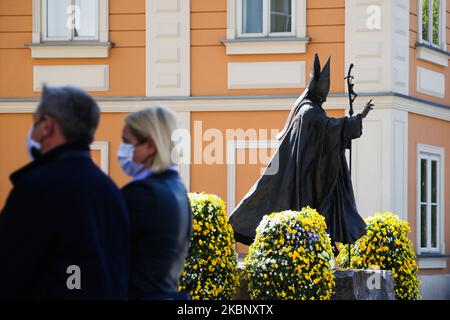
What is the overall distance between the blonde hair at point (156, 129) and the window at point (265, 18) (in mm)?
12515

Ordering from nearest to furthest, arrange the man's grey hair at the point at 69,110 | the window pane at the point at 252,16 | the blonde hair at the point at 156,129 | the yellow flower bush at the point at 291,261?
the man's grey hair at the point at 69,110 < the blonde hair at the point at 156,129 < the yellow flower bush at the point at 291,261 < the window pane at the point at 252,16

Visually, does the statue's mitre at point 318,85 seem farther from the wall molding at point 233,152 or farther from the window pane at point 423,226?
the window pane at point 423,226

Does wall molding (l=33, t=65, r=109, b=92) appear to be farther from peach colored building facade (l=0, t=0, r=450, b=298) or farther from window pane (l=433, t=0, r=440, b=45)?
window pane (l=433, t=0, r=440, b=45)

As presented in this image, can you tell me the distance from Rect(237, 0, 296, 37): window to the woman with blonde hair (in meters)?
12.5

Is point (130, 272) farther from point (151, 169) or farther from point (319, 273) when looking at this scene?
point (319, 273)

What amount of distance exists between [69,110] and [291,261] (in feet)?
16.6

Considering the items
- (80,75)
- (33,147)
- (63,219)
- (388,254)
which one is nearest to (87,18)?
(80,75)

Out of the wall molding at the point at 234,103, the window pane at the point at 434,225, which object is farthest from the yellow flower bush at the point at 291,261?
the window pane at the point at 434,225

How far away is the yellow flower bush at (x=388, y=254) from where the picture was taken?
Answer: 1064 centimetres

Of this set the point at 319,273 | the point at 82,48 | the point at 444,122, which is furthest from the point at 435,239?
the point at 319,273

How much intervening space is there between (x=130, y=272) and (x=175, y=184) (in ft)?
1.40

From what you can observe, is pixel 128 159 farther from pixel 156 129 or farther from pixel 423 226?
pixel 423 226

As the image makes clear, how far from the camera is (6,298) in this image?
3770mm

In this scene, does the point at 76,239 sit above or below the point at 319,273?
above
